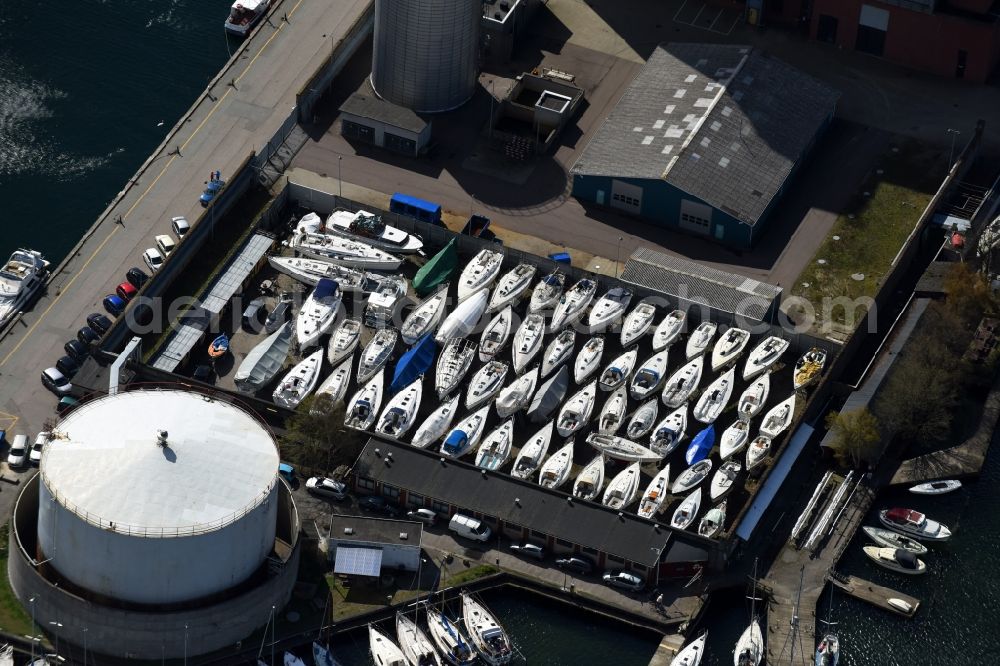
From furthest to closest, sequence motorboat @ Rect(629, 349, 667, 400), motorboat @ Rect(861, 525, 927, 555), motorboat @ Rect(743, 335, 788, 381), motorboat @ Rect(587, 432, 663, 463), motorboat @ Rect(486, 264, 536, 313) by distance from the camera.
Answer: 1. motorboat @ Rect(486, 264, 536, 313)
2. motorboat @ Rect(743, 335, 788, 381)
3. motorboat @ Rect(629, 349, 667, 400)
4. motorboat @ Rect(587, 432, 663, 463)
5. motorboat @ Rect(861, 525, 927, 555)

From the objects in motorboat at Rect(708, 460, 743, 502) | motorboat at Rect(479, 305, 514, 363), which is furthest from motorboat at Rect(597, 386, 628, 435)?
motorboat at Rect(479, 305, 514, 363)

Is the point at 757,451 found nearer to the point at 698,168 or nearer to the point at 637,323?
the point at 637,323

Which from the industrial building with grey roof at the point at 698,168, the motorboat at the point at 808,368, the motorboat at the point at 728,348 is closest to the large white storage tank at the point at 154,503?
the motorboat at the point at 728,348

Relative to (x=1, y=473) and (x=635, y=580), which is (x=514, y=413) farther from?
(x=1, y=473)

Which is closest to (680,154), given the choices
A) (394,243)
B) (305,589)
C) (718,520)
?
(394,243)

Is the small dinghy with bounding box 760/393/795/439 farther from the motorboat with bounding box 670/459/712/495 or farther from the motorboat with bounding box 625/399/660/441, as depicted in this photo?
the motorboat with bounding box 625/399/660/441

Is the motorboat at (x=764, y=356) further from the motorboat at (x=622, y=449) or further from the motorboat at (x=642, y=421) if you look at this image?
the motorboat at (x=622, y=449)
